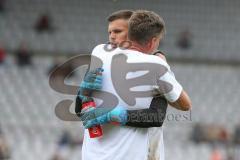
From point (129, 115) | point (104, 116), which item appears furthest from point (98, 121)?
point (129, 115)

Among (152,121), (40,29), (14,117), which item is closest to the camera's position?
(152,121)

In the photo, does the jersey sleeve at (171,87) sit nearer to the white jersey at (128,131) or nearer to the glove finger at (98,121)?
the white jersey at (128,131)

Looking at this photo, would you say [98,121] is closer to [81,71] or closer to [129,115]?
[129,115]

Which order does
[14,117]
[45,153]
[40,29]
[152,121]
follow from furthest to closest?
[40,29] < [14,117] < [45,153] < [152,121]

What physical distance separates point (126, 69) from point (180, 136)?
9.07m

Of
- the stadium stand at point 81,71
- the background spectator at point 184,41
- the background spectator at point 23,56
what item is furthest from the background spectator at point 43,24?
the background spectator at point 184,41

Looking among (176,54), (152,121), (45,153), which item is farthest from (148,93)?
(176,54)

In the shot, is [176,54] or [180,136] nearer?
[180,136]

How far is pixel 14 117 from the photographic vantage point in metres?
12.5

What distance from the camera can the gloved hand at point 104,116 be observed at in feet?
11.5

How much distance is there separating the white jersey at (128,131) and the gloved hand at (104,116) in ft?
0.22

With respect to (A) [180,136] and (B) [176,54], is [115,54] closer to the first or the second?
(A) [180,136]

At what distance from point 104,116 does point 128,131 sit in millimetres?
161

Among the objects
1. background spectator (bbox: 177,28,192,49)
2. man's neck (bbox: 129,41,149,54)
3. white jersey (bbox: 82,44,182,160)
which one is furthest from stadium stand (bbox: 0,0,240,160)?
man's neck (bbox: 129,41,149,54)
